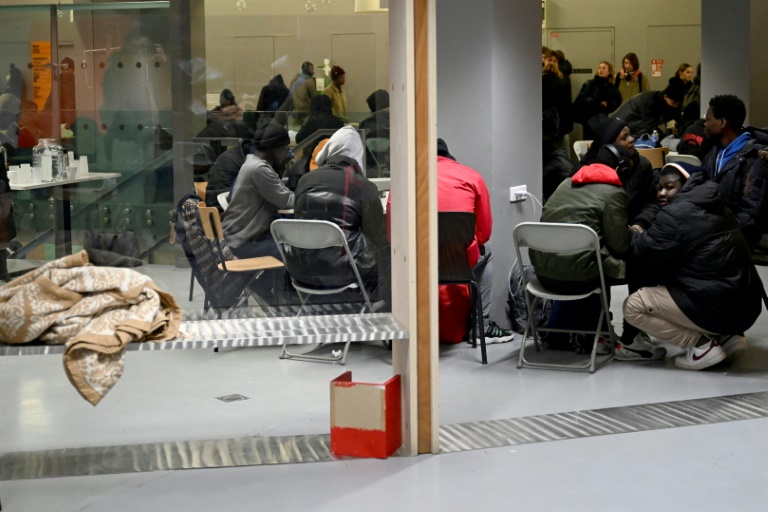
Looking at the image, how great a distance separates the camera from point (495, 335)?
6480 mm

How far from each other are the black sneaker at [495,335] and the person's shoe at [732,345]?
1.24 meters

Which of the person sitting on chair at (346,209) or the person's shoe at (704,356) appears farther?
the person sitting on chair at (346,209)

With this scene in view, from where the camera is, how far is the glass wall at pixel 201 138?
20.1 feet

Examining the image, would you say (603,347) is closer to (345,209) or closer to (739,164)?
(345,209)

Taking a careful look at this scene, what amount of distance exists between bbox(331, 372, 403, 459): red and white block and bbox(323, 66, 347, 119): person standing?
2255mm

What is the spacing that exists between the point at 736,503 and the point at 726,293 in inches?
72.5

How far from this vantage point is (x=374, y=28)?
6070 mm

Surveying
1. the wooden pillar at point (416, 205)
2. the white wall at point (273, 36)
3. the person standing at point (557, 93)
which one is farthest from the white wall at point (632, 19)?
the wooden pillar at point (416, 205)

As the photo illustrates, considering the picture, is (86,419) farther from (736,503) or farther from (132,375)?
(736,503)

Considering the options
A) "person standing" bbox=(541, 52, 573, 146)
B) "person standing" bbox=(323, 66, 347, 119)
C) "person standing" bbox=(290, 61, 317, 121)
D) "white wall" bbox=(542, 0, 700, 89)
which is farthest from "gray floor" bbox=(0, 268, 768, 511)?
"white wall" bbox=(542, 0, 700, 89)

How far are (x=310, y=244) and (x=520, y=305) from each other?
4.62ft

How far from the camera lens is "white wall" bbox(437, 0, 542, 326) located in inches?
255

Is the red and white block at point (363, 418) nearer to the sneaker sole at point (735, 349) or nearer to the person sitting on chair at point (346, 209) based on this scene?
the person sitting on chair at point (346, 209)

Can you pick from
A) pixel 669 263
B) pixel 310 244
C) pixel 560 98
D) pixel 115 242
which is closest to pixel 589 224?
pixel 669 263
